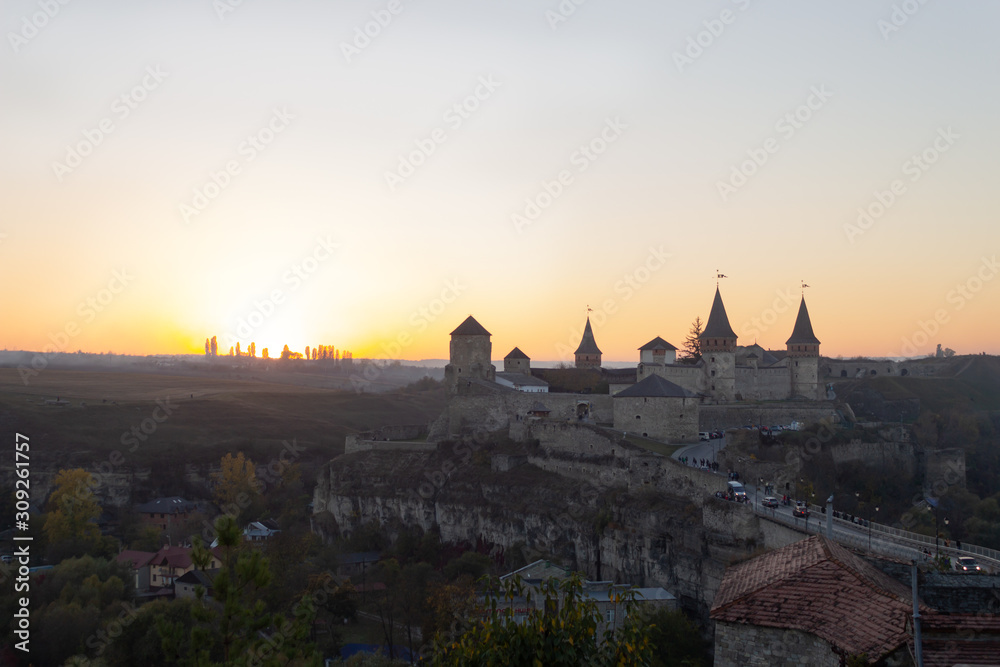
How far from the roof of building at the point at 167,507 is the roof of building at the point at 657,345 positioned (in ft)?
129

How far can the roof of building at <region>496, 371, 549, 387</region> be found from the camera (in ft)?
184

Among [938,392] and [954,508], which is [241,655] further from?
[938,392]

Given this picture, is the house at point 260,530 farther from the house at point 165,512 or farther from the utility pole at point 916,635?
the utility pole at point 916,635

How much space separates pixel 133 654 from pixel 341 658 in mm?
8377

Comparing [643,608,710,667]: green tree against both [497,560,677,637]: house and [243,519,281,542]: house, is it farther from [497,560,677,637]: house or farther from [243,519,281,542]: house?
[243,519,281,542]: house

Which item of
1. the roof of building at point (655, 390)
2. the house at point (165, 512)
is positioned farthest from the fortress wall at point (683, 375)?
the house at point (165, 512)

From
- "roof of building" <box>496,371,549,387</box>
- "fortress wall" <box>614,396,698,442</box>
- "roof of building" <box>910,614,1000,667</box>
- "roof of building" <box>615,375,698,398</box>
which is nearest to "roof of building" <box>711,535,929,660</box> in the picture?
"roof of building" <box>910,614,1000,667</box>

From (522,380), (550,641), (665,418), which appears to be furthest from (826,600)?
(522,380)

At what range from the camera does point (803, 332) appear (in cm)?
5688

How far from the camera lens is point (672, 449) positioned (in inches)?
1679

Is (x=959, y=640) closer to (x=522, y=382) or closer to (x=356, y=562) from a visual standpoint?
(x=356, y=562)

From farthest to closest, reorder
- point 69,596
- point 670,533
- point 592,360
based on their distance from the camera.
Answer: point 592,360 → point 69,596 → point 670,533

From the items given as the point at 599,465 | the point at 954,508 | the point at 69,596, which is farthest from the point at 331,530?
the point at 954,508

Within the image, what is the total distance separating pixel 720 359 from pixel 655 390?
10.5 m
